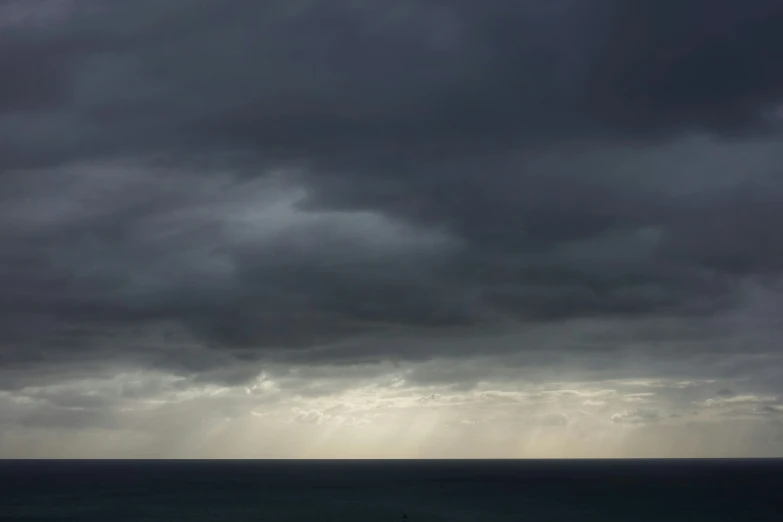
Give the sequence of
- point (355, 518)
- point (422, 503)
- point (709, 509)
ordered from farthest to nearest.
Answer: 1. point (422, 503)
2. point (709, 509)
3. point (355, 518)

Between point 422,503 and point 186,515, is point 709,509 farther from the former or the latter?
point 186,515

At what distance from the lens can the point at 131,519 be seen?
15138cm

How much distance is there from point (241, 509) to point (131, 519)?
27.7 meters

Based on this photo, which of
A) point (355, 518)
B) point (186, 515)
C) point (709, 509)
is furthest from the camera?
point (709, 509)

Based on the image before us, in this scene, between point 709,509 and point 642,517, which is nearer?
point 642,517

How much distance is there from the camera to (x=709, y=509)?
562 ft

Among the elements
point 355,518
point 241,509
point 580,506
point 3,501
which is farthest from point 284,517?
point 3,501

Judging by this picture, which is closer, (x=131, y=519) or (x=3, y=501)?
(x=131, y=519)

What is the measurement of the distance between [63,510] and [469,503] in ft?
300

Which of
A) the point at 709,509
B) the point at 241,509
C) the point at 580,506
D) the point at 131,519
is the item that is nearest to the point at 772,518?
the point at 709,509

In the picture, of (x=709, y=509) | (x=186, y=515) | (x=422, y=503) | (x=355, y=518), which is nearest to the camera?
(x=355, y=518)

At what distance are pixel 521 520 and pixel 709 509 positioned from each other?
49.2 meters

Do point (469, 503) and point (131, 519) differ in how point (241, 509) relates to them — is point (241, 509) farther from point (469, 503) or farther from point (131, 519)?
point (469, 503)

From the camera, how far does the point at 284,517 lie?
497 ft
